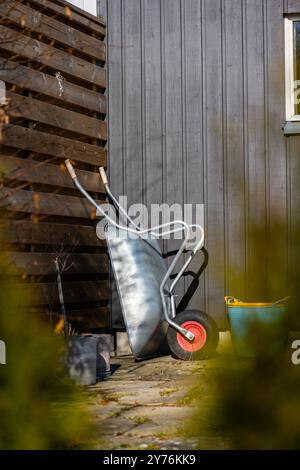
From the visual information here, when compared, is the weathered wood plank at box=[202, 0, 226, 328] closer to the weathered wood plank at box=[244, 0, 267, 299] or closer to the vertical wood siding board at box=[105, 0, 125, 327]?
the weathered wood plank at box=[244, 0, 267, 299]

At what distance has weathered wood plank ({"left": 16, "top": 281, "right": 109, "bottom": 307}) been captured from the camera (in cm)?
533

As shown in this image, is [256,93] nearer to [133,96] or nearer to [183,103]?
[183,103]

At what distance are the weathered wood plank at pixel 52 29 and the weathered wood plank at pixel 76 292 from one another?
5.43 ft

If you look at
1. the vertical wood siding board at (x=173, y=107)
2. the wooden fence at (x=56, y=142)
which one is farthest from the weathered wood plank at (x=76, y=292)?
the vertical wood siding board at (x=173, y=107)

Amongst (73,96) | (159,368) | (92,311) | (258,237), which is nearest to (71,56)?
(73,96)

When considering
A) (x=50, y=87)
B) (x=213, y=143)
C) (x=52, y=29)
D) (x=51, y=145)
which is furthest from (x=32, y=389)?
(x=213, y=143)

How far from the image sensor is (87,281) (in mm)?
6055

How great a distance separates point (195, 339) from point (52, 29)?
93.3 inches

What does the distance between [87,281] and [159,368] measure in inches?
41.0

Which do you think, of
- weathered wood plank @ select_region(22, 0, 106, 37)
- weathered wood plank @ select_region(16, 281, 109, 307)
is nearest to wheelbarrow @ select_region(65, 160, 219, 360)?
weathered wood plank @ select_region(16, 281, 109, 307)

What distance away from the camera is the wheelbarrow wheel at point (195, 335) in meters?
5.50

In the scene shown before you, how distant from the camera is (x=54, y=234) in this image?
5.53 m
